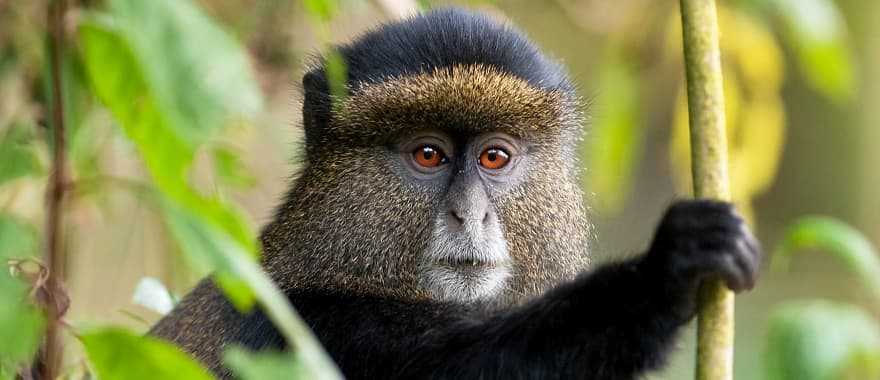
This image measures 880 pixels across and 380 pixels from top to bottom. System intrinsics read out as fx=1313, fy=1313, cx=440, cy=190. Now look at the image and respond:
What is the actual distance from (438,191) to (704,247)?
116 centimetres

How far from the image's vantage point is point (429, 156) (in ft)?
12.3

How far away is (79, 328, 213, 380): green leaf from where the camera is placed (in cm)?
142

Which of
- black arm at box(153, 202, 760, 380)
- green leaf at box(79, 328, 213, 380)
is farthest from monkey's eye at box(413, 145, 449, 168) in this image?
green leaf at box(79, 328, 213, 380)

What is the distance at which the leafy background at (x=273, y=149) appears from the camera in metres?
1.53

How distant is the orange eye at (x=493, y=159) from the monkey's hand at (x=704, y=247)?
1.04 meters

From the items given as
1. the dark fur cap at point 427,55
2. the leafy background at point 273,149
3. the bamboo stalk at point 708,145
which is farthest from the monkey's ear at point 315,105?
the bamboo stalk at point 708,145

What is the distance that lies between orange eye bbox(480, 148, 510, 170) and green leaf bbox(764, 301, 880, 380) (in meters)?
1.16

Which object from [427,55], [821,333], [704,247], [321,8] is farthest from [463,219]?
[321,8]

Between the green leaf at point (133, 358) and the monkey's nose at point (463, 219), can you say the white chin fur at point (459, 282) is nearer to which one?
the monkey's nose at point (463, 219)

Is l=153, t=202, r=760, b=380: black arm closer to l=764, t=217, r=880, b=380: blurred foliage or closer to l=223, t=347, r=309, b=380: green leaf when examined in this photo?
l=764, t=217, r=880, b=380: blurred foliage

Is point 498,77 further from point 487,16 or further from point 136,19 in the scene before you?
point 136,19

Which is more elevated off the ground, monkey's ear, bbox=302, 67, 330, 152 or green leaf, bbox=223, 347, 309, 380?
monkey's ear, bbox=302, 67, 330, 152

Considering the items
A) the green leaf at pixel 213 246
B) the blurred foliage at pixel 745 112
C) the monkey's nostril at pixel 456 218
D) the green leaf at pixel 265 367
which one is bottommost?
the green leaf at pixel 265 367

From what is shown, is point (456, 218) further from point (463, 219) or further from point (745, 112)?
point (745, 112)
